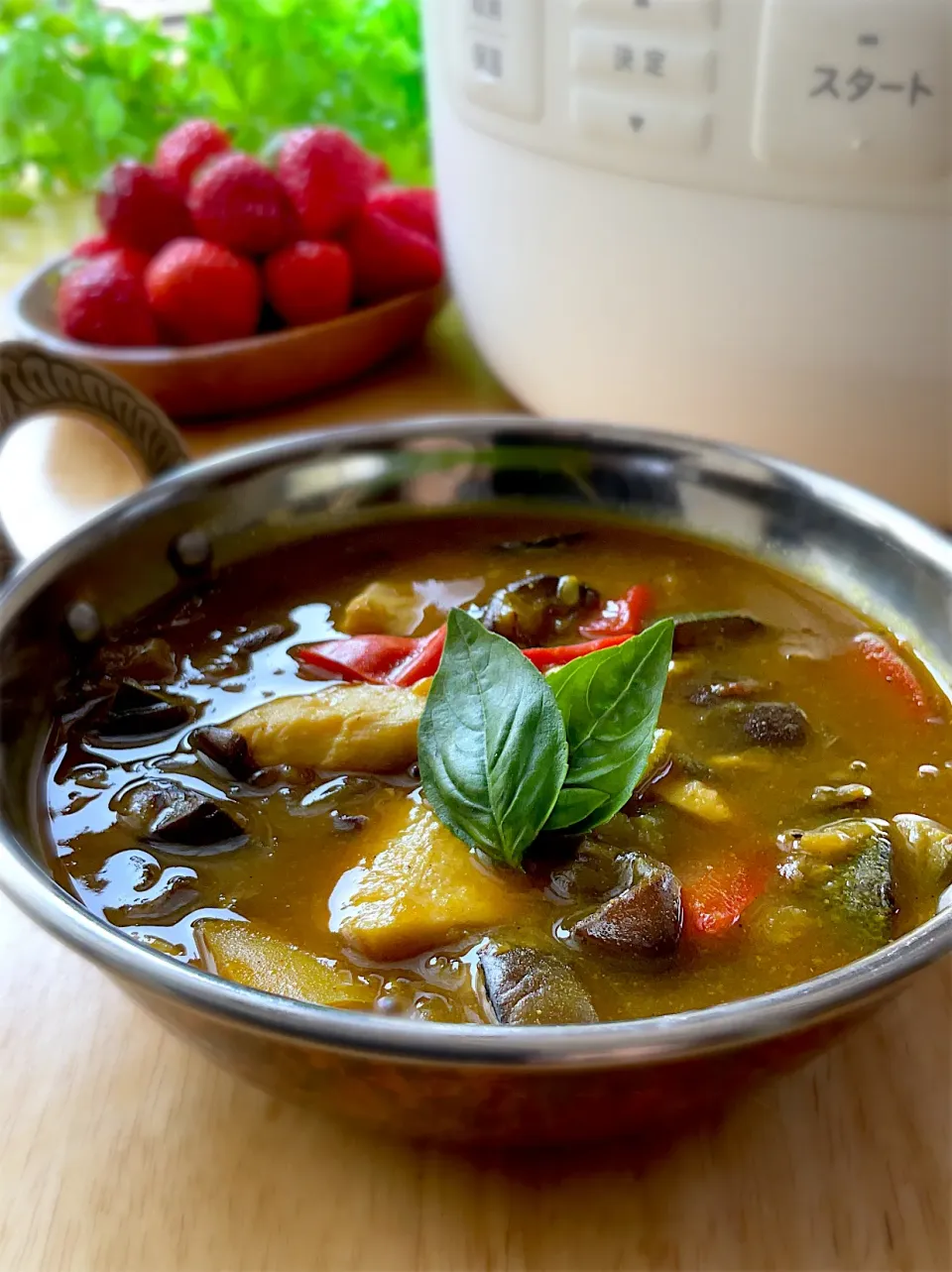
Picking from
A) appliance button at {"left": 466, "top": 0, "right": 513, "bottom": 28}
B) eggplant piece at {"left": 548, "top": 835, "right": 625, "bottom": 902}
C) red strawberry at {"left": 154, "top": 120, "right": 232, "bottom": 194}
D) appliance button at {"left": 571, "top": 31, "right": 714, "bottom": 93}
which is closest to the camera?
eggplant piece at {"left": 548, "top": 835, "right": 625, "bottom": 902}

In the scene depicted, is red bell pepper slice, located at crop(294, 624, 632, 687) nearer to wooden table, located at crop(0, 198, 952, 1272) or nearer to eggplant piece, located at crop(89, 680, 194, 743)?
eggplant piece, located at crop(89, 680, 194, 743)

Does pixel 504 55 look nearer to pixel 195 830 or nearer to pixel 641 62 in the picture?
pixel 641 62

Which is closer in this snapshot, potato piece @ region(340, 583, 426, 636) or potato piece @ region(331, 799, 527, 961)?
potato piece @ region(331, 799, 527, 961)

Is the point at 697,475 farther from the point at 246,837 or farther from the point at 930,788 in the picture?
the point at 246,837

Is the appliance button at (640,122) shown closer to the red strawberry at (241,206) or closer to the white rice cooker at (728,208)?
the white rice cooker at (728,208)

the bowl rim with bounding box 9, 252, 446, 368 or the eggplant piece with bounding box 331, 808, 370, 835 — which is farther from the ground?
the bowl rim with bounding box 9, 252, 446, 368

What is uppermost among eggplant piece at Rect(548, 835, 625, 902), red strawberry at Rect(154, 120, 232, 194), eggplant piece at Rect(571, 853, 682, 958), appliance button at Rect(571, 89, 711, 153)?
appliance button at Rect(571, 89, 711, 153)

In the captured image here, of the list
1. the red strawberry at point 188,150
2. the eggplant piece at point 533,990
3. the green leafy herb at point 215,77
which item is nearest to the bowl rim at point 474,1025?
the eggplant piece at point 533,990

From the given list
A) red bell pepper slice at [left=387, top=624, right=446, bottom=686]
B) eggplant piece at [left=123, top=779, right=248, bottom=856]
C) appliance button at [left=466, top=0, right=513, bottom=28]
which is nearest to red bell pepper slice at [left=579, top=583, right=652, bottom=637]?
red bell pepper slice at [left=387, top=624, right=446, bottom=686]
